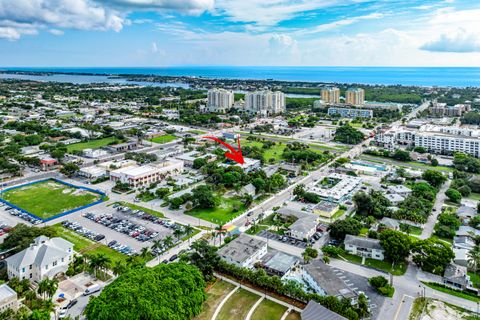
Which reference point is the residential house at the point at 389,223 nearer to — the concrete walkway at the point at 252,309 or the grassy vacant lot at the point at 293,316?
the grassy vacant lot at the point at 293,316

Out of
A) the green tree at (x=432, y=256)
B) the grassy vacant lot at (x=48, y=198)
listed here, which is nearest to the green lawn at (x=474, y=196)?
the green tree at (x=432, y=256)

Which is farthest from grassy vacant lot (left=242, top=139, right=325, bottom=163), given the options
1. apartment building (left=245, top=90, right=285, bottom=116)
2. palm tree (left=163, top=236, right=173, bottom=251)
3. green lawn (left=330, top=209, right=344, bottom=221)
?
apartment building (left=245, top=90, right=285, bottom=116)

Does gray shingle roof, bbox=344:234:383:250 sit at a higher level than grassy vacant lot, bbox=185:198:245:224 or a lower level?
higher

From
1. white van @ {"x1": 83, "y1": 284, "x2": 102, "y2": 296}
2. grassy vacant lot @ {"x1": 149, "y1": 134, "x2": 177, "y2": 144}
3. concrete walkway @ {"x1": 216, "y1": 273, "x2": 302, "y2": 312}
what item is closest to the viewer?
concrete walkway @ {"x1": 216, "y1": 273, "x2": 302, "y2": 312}

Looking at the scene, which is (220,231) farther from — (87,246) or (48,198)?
(48,198)

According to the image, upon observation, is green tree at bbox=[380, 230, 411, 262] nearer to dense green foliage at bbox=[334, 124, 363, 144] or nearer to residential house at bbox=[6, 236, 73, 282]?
residential house at bbox=[6, 236, 73, 282]

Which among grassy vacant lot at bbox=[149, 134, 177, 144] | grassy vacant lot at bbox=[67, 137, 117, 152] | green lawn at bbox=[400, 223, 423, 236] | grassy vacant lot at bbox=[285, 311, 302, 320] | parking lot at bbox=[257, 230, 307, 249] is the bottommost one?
grassy vacant lot at bbox=[285, 311, 302, 320]

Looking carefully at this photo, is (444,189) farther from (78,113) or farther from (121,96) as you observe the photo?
(121,96)

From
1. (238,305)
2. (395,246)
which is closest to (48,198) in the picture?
(238,305)
